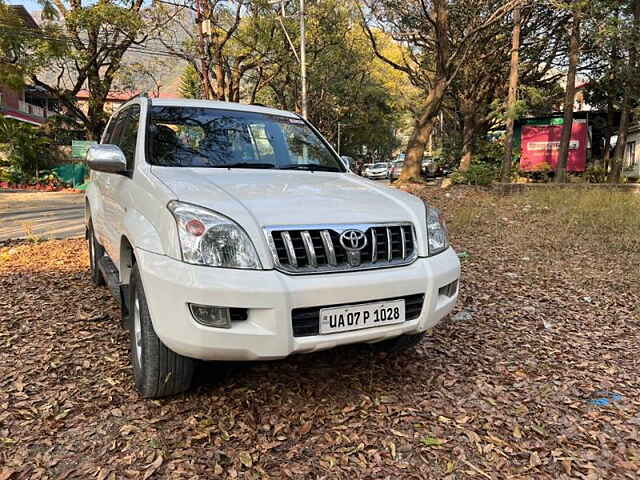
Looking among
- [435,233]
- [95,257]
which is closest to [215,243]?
[435,233]

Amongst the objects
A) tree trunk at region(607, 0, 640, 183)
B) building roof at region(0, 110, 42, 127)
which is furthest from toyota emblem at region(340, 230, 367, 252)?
building roof at region(0, 110, 42, 127)

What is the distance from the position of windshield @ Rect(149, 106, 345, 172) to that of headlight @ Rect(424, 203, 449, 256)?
1073 mm

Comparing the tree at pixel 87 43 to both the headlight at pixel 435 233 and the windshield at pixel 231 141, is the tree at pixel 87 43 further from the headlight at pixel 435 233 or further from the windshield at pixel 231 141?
the headlight at pixel 435 233

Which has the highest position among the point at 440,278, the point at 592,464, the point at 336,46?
the point at 336,46

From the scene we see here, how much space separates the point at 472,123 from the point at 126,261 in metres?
22.8

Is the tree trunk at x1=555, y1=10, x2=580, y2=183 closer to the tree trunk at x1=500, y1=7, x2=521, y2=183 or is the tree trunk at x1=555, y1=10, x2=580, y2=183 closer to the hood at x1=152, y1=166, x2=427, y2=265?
the tree trunk at x1=500, y1=7, x2=521, y2=183

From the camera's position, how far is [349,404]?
9.16ft

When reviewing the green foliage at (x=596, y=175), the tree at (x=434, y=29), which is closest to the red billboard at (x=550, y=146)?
the green foliage at (x=596, y=175)

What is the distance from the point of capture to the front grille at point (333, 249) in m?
2.35

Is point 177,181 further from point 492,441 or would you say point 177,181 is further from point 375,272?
point 492,441

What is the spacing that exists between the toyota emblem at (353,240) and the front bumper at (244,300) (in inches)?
5.1

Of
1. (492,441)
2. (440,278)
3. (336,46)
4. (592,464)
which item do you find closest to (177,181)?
(440,278)

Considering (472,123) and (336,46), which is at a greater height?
(336,46)

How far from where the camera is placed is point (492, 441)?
8.21 ft
